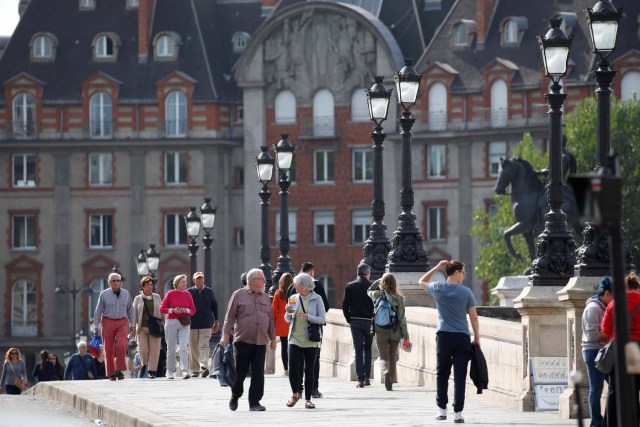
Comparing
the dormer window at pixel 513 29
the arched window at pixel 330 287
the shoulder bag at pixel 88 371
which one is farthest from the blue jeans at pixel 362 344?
the arched window at pixel 330 287

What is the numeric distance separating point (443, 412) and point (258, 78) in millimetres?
68749

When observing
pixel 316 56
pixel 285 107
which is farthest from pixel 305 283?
pixel 285 107

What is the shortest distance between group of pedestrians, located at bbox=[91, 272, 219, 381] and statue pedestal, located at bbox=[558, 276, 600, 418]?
1037 cm

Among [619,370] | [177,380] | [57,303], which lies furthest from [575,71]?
[619,370]

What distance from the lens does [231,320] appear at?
23.5m

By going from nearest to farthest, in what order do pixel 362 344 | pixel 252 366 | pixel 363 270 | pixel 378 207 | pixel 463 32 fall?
pixel 252 366, pixel 363 270, pixel 362 344, pixel 378 207, pixel 463 32

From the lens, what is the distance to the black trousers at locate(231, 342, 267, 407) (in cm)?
2345

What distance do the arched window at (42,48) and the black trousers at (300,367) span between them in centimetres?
7138

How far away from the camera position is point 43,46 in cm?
9375

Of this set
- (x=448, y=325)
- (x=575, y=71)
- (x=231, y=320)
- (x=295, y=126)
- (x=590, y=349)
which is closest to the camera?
(x=590, y=349)

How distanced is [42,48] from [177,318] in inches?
2508

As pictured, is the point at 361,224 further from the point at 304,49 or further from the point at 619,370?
the point at 619,370

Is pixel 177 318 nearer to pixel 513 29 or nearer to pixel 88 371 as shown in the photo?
pixel 88 371

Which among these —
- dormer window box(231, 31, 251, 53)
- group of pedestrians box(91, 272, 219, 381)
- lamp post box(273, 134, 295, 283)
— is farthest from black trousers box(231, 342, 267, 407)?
dormer window box(231, 31, 251, 53)
